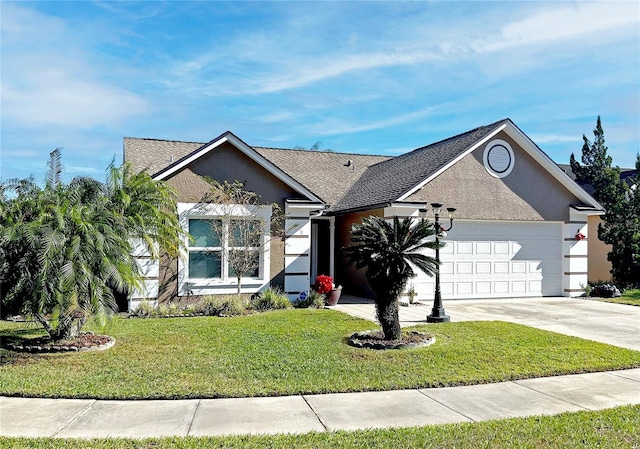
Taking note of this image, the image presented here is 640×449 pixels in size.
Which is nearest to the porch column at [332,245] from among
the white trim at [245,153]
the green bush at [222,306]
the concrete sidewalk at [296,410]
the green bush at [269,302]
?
the white trim at [245,153]

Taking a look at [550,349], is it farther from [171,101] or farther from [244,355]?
[171,101]

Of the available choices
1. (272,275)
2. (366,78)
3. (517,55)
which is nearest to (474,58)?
(517,55)

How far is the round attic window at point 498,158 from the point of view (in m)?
16.5

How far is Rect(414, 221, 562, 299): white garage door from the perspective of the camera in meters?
16.0

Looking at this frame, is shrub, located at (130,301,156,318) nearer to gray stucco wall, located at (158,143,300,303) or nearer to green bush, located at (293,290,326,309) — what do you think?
gray stucco wall, located at (158,143,300,303)

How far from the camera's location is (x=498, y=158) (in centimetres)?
1656

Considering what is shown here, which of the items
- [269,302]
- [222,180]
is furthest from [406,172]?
[269,302]

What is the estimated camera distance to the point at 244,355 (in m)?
8.16

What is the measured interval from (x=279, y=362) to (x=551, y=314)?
8.62m

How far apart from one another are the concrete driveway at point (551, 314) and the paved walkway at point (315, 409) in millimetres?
3258

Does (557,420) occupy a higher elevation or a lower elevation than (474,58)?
lower

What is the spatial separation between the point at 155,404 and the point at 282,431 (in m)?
1.73

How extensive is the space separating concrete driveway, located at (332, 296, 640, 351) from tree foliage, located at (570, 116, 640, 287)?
4.01 m

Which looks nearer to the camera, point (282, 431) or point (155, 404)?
point (282, 431)
